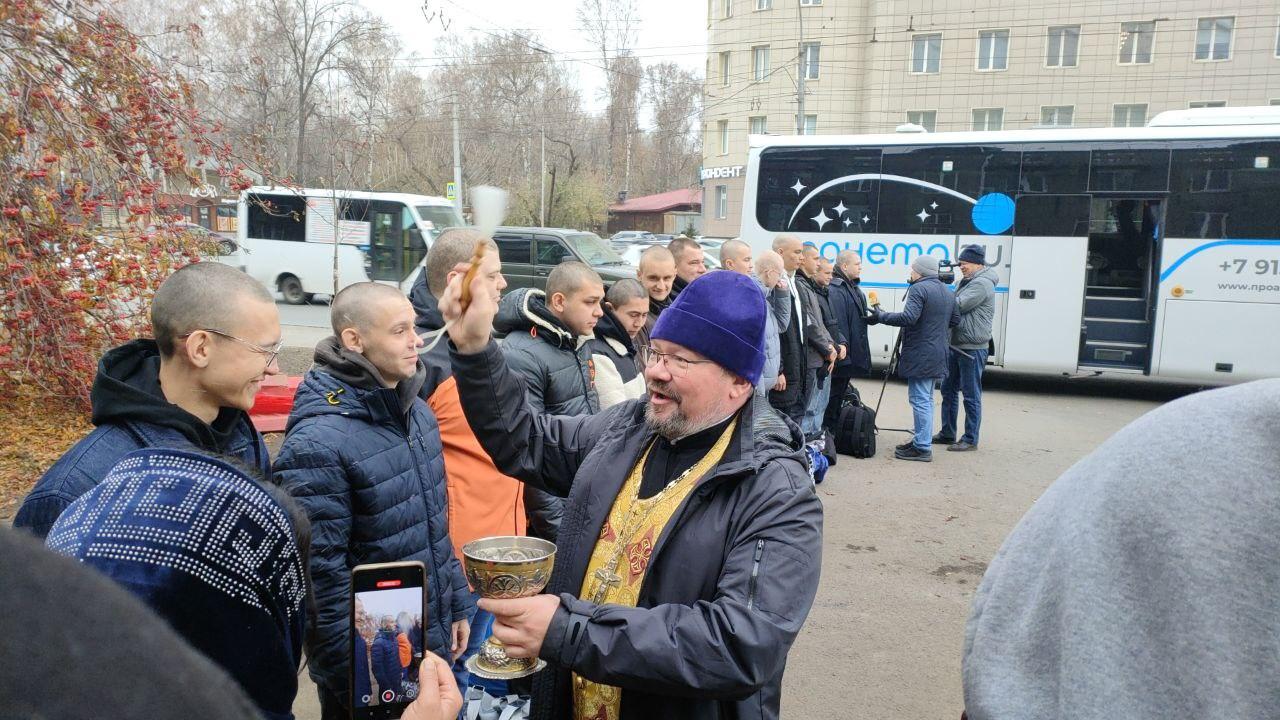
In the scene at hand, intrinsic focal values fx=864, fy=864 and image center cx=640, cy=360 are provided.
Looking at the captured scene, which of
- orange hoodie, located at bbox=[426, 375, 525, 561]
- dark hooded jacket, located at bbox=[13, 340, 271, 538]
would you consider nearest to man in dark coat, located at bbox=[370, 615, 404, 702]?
dark hooded jacket, located at bbox=[13, 340, 271, 538]

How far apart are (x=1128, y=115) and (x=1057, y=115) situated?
2.79 m

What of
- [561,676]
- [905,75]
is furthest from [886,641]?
[905,75]

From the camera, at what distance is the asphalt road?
172 inches

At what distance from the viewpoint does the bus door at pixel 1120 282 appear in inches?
478

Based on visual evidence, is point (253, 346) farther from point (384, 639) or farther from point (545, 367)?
point (545, 367)

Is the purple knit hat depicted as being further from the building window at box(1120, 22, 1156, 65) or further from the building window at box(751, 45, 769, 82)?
the building window at box(751, 45, 769, 82)

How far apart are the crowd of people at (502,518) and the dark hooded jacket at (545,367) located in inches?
0.6

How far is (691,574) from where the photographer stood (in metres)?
2.08

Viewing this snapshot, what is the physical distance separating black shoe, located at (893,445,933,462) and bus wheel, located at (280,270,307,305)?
654 inches

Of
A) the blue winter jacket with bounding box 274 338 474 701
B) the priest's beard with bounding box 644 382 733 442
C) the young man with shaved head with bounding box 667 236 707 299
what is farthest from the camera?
the young man with shaved head with bounding box 667 236 707 299

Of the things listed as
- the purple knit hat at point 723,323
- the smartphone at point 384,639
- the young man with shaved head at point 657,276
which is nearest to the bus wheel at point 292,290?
the young man with shaved head at point 657,276

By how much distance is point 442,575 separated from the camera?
3.19 m

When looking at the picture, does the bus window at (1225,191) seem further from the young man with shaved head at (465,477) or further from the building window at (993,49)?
the building window at (993,49)

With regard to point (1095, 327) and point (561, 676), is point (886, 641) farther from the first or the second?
point (1095, 327)
